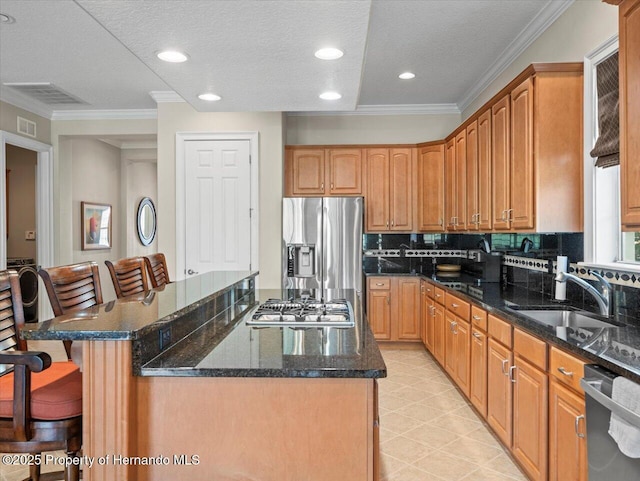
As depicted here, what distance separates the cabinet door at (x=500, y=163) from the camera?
10.4 ft

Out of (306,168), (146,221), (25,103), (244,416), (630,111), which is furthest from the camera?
(146,221)

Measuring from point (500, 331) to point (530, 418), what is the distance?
0.51 metres

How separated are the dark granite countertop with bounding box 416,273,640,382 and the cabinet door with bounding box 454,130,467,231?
48.8 inches

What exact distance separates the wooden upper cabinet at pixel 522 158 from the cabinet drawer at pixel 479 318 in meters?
0.59

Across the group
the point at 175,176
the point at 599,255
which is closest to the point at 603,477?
the point at 599,255

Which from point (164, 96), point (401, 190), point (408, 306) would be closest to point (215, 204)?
point (164, 96)

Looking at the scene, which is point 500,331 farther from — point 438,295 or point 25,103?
point 25,103

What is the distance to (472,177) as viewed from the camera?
4.01 metres

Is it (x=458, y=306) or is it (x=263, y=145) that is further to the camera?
(x=263, y=145)

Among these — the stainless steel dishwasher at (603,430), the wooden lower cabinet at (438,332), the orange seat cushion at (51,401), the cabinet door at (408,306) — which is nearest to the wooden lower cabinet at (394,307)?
the cabinet door at (408,306)

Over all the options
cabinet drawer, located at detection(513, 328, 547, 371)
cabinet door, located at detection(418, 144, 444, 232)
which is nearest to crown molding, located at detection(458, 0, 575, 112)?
cabinet door, located at detection(418, 144, 444, 232)

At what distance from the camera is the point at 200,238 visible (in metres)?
4.98

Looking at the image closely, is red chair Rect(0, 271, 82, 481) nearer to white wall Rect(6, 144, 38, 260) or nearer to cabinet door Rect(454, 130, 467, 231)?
cabinet door Rect(454, 130, 467, 231)

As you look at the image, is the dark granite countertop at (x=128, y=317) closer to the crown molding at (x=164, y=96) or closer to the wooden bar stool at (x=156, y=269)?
the wooden bar stool at (x=156, y=269)
